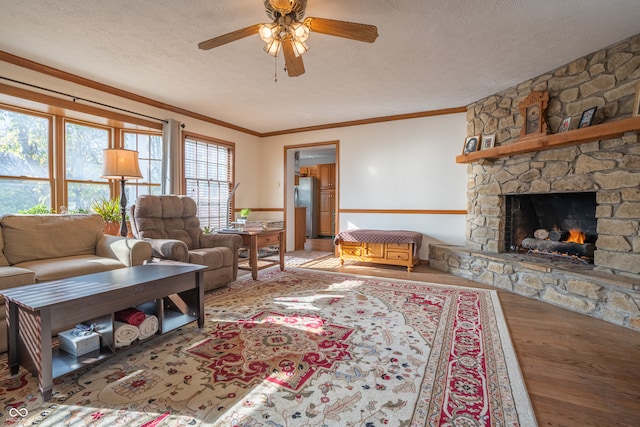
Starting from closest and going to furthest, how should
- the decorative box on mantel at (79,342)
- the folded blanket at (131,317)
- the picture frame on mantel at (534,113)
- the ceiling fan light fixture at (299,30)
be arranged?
1. the decorative box on mantel at (79,342)
2. the folded blanket at (131,317)
3. the ceiling fan light fixture at (299,30)
4. the picture frame on mantel at (534,113)

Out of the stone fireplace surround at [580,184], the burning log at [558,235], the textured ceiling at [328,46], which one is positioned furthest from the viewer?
the burning log at [558,235]

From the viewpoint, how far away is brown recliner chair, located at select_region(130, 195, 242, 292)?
311 centimetres

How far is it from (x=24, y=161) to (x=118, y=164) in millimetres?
1117

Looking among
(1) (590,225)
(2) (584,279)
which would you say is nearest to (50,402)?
(2) (584,279)

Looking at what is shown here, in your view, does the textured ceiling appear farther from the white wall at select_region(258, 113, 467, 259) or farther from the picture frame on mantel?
the white wall at select_region(258, 113, 467, 259)

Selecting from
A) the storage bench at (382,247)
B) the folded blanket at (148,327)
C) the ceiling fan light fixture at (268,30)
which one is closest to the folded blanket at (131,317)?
the folded blanket at (148,327)

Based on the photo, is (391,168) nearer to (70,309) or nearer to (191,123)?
(191,123)

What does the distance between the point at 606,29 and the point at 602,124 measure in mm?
756

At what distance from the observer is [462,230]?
4680 mm

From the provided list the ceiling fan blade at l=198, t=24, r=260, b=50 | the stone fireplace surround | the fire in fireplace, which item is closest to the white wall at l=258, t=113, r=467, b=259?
the stone fireplace surround

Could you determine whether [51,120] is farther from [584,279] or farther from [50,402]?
[584,279]

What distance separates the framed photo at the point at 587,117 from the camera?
9.43 ft

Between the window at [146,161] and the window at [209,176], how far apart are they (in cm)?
41

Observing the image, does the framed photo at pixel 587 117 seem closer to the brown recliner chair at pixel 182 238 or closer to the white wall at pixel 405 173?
the white wall at pixel 405 173
